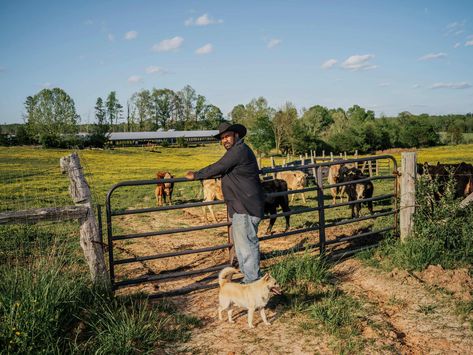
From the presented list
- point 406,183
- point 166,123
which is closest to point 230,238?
point 406,183

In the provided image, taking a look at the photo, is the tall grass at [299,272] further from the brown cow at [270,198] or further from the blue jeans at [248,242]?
the brown cow at [270,198]

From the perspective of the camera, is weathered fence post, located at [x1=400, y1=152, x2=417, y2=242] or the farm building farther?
the farm building

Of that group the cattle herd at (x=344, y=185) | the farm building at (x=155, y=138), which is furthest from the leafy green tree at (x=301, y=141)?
the cattle herd at (x=344, y=185)

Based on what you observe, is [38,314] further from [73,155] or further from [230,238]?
[230,238]

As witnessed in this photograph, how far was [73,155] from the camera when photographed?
4.80m

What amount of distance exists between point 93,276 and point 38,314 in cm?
113

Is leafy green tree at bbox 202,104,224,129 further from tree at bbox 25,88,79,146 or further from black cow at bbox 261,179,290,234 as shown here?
black cow at bbox 261,179,290,234

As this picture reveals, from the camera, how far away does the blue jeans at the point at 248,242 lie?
15.9 ft

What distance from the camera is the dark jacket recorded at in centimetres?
463

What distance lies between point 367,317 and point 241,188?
7.15ft

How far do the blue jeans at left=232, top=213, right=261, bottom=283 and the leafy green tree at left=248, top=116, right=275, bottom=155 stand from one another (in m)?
49.9

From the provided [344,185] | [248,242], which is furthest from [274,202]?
[248,242]

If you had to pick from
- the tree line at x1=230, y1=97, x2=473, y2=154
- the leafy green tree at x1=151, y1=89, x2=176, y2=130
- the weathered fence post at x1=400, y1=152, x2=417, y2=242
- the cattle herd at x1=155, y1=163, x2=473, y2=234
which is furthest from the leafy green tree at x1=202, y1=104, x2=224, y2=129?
the weathered fence post at x1=400, y1=152, x2=417, y2=242

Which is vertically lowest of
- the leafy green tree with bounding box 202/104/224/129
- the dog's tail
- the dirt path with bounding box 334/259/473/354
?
the dirt path with bounding box 334/259/473/354
